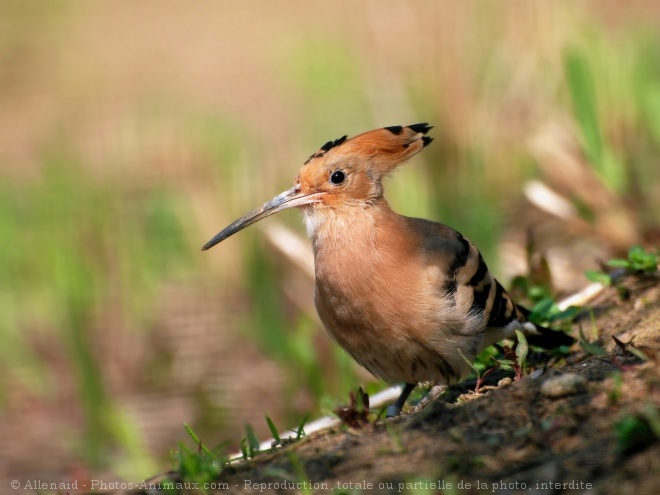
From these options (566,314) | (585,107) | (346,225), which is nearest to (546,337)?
(566,314)

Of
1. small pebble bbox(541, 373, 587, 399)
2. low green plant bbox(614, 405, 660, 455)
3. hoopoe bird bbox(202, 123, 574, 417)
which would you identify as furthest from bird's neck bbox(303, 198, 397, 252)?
low green plant bbox(614, 405, 660, 455)

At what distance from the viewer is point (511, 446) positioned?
7.17 feet

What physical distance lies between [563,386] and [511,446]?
0.23m

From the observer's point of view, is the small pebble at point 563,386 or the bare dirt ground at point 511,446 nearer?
the bare dirt ground at point 511,446

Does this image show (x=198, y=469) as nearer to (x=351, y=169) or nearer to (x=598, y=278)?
(x=351, y=169)

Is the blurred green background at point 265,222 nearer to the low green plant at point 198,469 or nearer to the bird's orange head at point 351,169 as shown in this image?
the bird's orange head at point 351,169

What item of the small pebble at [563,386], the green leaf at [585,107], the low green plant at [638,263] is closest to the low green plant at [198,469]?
the small pebble at [563,386]

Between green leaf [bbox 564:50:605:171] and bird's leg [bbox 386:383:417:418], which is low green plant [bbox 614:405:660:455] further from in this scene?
green leaf [bbox 564:50:605:171]

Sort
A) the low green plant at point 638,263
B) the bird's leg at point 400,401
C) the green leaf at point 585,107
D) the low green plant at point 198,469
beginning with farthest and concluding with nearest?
the green leaf at point 585,107, the low green plant at point 638,263, the bird's leg at point 400,401, the low green plant at point 198,469

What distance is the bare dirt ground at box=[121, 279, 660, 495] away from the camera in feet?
6.54

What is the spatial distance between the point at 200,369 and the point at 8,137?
3557mm

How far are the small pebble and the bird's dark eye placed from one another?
109 cm

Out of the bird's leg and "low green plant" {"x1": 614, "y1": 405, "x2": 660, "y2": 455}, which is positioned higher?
the bird's leg

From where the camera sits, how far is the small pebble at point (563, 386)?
232 centimetres
